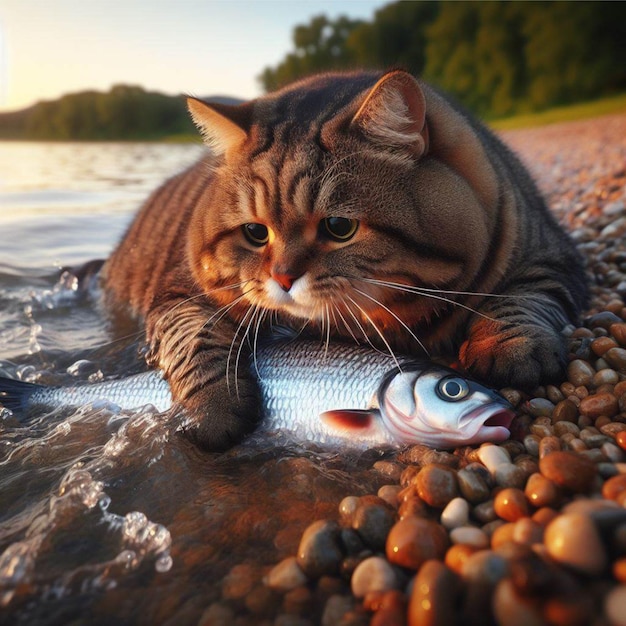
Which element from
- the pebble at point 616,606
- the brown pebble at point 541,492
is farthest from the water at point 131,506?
the pebble at point 616,606

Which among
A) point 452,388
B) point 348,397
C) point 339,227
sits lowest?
point 348,397

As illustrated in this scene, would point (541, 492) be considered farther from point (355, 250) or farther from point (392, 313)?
point (355, 250)

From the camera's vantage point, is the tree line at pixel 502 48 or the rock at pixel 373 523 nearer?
the rock at pixel 373 523

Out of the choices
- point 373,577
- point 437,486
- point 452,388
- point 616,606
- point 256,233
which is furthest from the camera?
point 256,233

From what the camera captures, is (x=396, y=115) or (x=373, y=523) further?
(x=396, y=115)

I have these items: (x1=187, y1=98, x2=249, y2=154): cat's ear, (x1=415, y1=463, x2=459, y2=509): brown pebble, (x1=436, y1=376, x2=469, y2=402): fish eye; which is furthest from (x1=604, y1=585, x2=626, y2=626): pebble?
(x1=187, y1=98, x2=249, y2=154): cat's ear

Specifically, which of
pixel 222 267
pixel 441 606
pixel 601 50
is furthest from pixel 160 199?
pixel 601 50

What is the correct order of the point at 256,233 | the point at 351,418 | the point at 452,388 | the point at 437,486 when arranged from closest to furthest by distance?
the point at 437,486 < the point at 452,388 < the point at 351,418 < the point at 256,233

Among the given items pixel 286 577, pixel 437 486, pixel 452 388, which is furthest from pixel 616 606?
pixel 452 388

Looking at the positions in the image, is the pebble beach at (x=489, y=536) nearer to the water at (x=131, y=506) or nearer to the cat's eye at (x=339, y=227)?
the water at (x=131, y=506)

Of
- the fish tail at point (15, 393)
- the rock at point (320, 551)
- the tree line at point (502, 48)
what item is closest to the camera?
the rock at point (320, 551)
